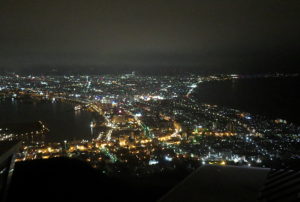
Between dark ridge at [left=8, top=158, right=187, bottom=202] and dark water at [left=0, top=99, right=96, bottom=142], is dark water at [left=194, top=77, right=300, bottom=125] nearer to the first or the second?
dark water at [left=0, top=99, right=96, bottom=142]

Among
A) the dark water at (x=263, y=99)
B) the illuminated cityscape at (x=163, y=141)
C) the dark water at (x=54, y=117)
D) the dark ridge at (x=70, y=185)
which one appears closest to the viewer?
the dark ridge at (x=70, y=185)

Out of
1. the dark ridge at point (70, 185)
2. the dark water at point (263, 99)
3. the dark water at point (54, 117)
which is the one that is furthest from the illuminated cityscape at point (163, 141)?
the dark water at point (263, 99)

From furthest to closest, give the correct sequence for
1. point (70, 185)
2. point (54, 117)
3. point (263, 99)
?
point (263, 99) < point (54, 117) < point (70, 185)

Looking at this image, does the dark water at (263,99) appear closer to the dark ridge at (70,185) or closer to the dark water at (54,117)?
the dark water at (54,117)

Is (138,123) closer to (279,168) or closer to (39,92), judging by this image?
(279,168)

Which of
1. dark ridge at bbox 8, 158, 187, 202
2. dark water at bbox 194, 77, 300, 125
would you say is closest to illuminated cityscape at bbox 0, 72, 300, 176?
dark ridge at bbox 8, 158, 187, 202

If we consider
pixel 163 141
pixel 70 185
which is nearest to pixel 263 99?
pixel 163 141

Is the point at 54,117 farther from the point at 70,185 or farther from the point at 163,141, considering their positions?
the point at 70,185

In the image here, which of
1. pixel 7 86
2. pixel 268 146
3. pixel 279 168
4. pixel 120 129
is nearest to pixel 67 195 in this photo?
pixel 279 168

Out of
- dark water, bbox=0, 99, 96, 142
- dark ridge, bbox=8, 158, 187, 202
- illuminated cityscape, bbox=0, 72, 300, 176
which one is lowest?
dark water, bbox=0, 99, 96, 142
